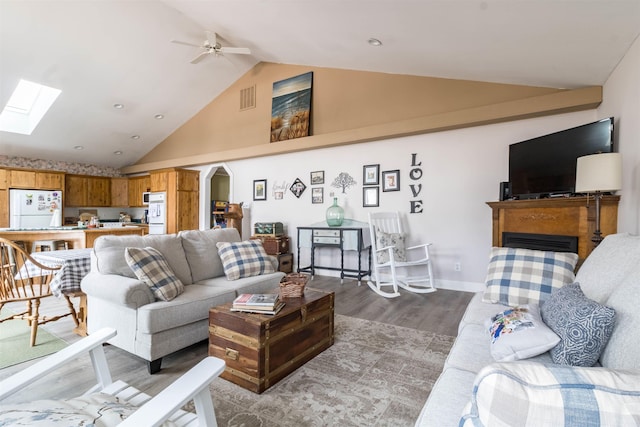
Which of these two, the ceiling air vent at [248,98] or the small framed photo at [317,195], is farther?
the ceiling air vent at [248,98]

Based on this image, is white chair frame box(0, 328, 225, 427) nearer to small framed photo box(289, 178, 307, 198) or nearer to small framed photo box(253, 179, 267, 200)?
small framed photo box(289, 178, 307, 198)

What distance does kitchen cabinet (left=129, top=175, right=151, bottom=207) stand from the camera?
7832mm

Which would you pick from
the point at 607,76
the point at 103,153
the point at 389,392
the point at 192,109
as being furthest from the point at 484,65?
→ the point at 103,153

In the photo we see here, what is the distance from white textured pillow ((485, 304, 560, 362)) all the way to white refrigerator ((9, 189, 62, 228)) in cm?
723

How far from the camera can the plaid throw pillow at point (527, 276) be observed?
1873 millimetres

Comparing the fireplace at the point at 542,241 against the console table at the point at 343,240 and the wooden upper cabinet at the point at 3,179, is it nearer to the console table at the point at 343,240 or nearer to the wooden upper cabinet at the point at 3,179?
the console table at the point at 343,240

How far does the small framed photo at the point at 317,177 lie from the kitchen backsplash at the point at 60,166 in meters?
5.96

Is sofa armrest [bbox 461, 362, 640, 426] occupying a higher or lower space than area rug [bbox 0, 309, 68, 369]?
higher

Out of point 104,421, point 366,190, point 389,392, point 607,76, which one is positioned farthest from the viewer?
point 366,190

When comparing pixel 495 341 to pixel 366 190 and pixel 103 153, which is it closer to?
pixel 366 190

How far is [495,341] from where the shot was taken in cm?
133

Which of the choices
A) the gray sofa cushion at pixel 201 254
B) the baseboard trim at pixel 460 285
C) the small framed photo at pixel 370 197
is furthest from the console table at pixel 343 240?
the gray sofa cushion at pixel 201 254

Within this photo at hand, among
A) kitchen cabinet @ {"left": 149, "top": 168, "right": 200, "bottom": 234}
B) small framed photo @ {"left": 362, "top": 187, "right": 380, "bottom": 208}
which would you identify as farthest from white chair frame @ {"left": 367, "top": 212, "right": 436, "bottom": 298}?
kitchen cabinet @ {"left": 149, "top": 168, "right": 200, "bottom": 234}

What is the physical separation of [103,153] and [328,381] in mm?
7774
